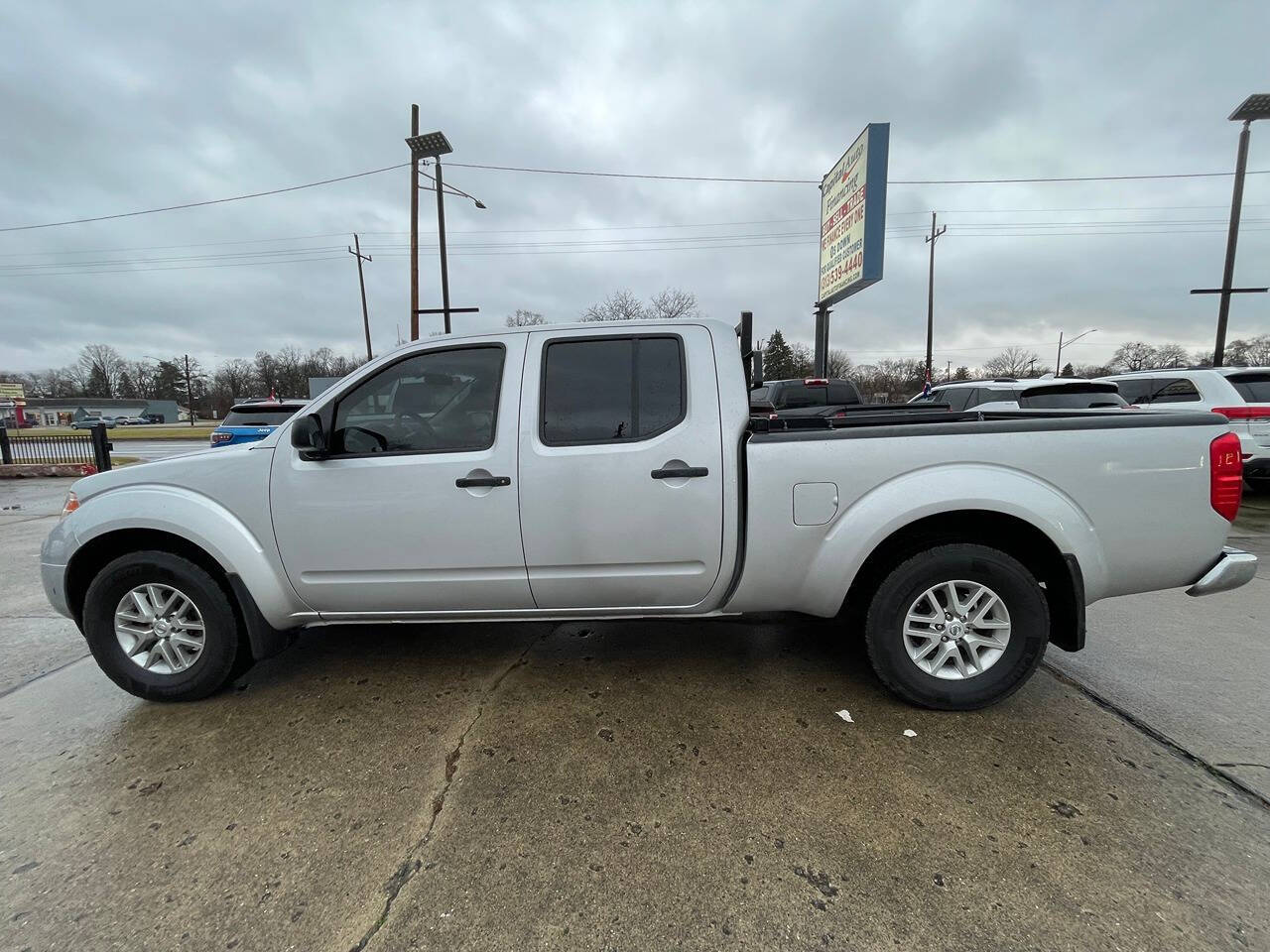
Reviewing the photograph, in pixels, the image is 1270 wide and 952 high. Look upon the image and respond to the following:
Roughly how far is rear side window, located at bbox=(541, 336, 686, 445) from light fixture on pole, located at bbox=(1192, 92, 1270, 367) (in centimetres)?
2047

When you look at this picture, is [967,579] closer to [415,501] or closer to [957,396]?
[415,501]

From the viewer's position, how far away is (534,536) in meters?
2.77

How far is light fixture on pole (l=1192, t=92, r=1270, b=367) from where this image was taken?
14.6 m

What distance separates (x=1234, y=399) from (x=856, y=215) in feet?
23.5

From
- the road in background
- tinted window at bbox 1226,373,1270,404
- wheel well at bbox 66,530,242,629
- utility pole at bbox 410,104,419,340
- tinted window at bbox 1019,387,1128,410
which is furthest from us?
the road in background

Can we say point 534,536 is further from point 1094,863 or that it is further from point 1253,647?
point 1253,647

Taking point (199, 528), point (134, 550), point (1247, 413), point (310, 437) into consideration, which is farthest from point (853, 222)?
point (134, 550)

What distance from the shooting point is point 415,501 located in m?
2.75

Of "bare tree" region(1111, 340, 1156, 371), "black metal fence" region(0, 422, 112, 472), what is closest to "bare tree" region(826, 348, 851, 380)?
"bare tree" region(1111, 340, 1156, 371)

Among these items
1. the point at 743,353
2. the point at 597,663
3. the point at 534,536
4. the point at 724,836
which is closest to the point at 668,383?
the point at 743,353

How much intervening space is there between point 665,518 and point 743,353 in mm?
1150

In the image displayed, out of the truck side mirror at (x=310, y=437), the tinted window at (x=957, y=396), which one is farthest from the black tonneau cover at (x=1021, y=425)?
the tinted window at (x=957, y=396)

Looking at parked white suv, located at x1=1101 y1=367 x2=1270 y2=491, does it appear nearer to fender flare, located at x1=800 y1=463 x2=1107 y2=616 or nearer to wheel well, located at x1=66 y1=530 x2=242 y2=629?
fender flare, located at x1=800 y1=463 x2=1107 y2=616

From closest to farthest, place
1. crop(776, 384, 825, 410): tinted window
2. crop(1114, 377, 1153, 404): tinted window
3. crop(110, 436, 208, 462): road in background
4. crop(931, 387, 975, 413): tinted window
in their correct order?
crop(1114, 377, 1153, 404): tinted window, crop(931, 387, 975, 413): tinted window, crop(776, 384, 825, 410): tinted window, crop(110, 436, 208, 462): road in background
